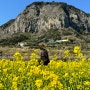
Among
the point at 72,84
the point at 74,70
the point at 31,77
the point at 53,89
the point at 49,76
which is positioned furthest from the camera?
the point at 74,70

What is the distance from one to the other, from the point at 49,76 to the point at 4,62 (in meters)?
5.36

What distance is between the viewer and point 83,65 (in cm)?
1166

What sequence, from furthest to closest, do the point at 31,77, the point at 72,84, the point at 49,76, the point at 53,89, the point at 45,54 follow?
the point at 45,54 < the point at 31,77 < the point at 72,84 < the point at 49,76 < the point at 53,89

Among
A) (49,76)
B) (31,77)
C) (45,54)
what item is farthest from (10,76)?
(45,54)

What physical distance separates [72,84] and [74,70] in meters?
2.25

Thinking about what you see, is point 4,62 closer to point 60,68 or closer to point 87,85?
point 60,68

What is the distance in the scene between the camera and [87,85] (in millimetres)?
7152

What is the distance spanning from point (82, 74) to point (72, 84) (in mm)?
834

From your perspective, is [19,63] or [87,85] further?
[19,63]

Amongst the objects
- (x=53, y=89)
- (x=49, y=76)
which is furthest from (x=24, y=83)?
(x=53, y=89)

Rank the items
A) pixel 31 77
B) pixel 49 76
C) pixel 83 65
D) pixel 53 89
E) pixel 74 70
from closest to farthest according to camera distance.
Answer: pixel 53 89, pixel 49 76, pixel 31 77, pixel 74 70, pixel 83 65

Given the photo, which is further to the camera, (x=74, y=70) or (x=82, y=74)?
(x=74, y=70)

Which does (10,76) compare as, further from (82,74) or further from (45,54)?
(45,54)

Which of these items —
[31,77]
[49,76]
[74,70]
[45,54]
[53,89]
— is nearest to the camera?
[53,89]
